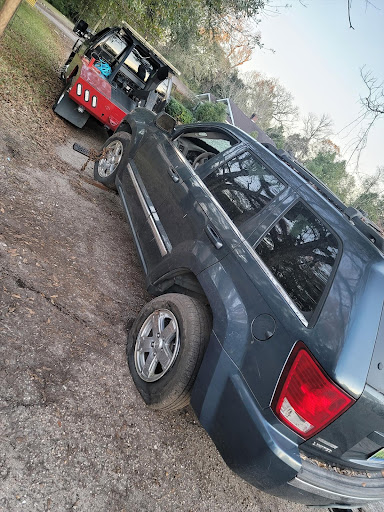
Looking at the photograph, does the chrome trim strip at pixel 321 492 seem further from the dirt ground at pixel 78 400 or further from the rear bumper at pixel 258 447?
the dirt ground at pixel 78 400

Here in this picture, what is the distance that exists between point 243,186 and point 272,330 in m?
1.30

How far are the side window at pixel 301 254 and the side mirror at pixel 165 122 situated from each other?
7.20 feet

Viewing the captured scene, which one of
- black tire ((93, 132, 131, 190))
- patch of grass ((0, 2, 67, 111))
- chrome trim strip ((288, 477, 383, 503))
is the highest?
chrome trim strip ((288, 477, 383, 503))

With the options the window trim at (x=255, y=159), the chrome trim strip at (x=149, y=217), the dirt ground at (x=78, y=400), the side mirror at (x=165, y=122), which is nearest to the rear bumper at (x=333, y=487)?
the dirt ground at (x=78, y=400)

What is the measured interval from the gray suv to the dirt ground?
30cm

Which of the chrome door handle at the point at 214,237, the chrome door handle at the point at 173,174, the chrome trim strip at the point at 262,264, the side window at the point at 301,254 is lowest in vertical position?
the chrome door handle at the point at 173,174

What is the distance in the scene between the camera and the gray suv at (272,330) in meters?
1.79

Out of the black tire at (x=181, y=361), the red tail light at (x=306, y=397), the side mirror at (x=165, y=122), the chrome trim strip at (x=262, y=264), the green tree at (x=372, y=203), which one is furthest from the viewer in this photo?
the green tree at (x=372, y=203)

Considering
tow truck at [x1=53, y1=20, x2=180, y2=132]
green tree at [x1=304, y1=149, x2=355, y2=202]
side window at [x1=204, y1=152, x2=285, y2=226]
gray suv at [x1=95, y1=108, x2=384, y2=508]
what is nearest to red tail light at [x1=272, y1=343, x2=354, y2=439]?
gray suv at [x1=95, y1=108, x2=384, y2=508]

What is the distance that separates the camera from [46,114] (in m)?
6.43

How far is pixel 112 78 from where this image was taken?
7.11 m

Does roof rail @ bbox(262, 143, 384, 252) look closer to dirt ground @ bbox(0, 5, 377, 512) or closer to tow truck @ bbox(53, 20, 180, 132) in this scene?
dirt ground @ bbox(0, 5, 377, 512)

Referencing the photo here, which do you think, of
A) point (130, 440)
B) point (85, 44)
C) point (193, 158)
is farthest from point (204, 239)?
point (85, 44)

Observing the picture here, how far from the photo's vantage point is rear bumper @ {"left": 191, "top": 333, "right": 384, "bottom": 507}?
182 centimetres
